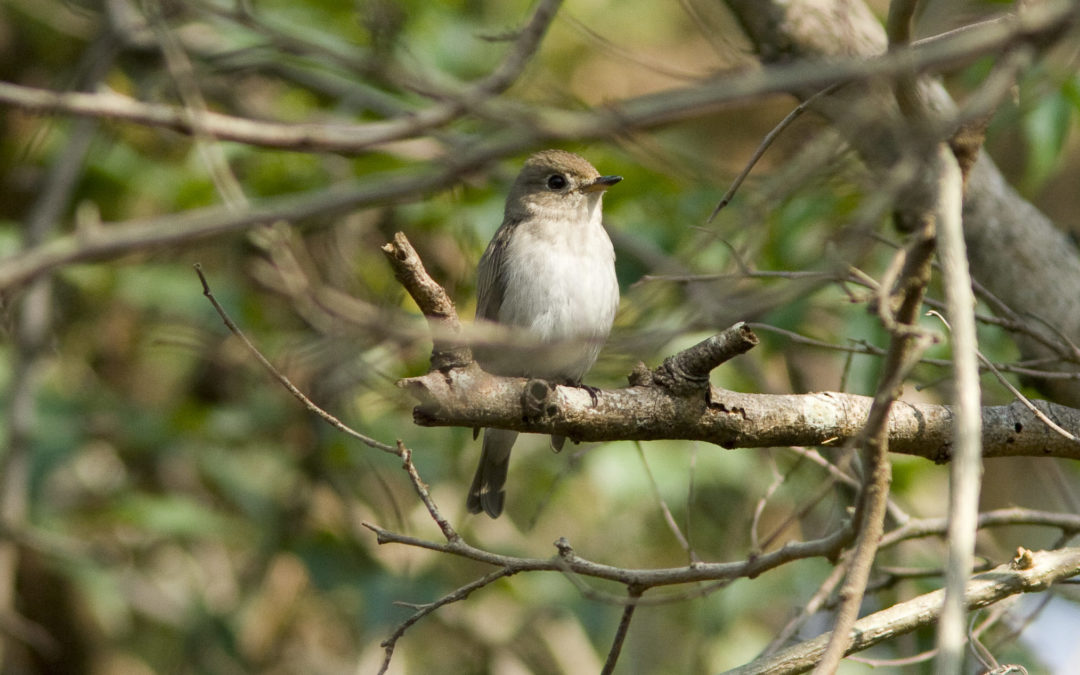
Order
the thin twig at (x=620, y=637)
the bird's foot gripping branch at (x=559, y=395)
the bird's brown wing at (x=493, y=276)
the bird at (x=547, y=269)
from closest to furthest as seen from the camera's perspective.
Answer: the bird's foot gripping branch at (x=559, y=395)
the thin twig at (x=620, y=637)
the bird at (x=547, y=269)
the bird's brown wing at (x=493, y=276)

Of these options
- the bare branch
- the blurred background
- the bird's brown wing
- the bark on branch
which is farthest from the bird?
the bare branch

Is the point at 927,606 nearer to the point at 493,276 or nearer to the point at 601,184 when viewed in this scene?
the point at 493,276

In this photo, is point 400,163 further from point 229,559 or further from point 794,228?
point 229,559

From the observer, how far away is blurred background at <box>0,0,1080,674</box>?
4051mm

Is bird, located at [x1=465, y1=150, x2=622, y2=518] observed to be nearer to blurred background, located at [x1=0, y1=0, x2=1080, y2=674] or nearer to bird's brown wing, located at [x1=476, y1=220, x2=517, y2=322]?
bird's brown wing, located at [x1=476, y1=220, x2=517, y2=322]

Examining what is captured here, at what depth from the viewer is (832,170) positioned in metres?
2.51

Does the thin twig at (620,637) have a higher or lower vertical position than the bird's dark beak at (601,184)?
lower

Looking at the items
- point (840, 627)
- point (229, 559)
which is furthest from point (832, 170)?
point (229, 559)

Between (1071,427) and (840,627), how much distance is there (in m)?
1.42

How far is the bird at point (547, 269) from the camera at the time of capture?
4.50 meters

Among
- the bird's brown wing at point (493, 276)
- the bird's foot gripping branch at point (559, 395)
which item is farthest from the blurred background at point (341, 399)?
the bird's foot gripping branch at point (559, 395)

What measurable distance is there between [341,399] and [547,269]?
145 cm

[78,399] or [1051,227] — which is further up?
[1051,227]

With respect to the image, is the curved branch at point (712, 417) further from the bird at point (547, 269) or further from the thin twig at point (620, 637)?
the bird at point (547, 269)
